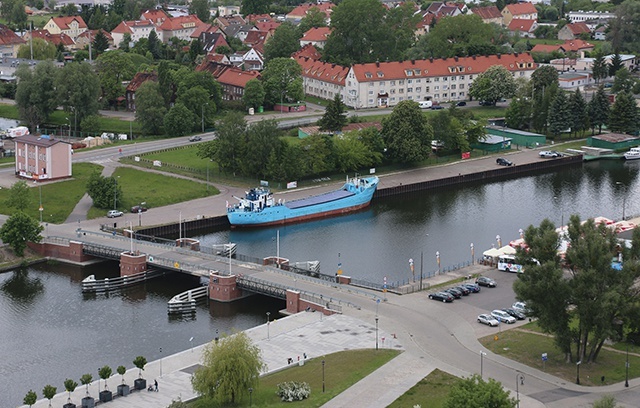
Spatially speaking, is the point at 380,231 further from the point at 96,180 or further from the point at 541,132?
the point at 541,132

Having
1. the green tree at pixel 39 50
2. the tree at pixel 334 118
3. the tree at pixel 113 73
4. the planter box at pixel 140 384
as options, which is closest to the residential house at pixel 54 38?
the green tree at pixel 39 50

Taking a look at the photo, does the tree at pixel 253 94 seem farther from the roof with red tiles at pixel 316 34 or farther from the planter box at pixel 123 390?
the planter box at pixel 123 390

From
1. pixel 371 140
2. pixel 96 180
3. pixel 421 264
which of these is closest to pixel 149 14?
pixel 371 140

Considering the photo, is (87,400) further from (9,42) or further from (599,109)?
(9,42)

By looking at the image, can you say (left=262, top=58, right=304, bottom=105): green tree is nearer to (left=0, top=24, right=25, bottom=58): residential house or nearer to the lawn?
(left=0, top=24, right=25, bottom=58): residential house

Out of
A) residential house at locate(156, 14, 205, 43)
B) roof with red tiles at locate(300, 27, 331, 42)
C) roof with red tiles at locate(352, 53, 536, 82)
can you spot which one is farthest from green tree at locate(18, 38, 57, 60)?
roof with red tiles at locate(352, 53, 536, 82)

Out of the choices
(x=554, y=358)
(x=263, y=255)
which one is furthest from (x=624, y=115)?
(x=554, y=358)
